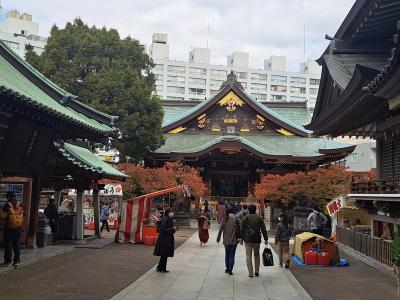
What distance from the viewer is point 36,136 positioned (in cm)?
1375

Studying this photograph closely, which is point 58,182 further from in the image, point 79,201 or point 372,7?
point 372,7

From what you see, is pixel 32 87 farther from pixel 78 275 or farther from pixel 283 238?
pixel 283 238

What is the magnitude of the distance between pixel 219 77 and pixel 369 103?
8582 centimetres

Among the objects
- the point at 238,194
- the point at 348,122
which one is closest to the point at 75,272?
the point at 348,122

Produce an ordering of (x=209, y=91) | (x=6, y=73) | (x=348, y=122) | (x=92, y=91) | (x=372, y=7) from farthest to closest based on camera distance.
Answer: (x=209, y=91) → (x=92, y=91) → (x=348, y=122) → (x=6, y=73) → (x=372, y=7)

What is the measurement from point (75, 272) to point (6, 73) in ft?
20.2

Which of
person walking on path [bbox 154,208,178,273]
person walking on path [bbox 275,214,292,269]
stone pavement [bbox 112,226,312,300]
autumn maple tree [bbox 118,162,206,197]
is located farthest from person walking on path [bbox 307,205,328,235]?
autumn maple tree [bbox 118,162,206,197]

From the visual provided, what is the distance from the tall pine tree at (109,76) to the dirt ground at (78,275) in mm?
13193

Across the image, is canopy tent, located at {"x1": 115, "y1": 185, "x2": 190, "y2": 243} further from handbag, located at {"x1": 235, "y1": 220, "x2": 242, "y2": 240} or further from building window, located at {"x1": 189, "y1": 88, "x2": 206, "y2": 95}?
building window, located at {"x1": 189, "y1": 88, "x2": 206, "y2": 95}

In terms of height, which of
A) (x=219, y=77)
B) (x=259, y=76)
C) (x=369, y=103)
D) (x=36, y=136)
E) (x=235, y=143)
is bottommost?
(x=36, y=136)

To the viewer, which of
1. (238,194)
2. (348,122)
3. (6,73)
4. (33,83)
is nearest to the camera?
(6,73)

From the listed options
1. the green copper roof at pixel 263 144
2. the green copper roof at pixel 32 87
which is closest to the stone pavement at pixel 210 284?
the green copper roof at pixel 32 87

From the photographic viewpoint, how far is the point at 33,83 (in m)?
15.8

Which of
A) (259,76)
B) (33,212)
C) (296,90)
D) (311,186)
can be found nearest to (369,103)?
(33,212)
